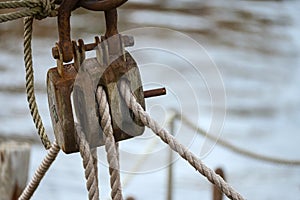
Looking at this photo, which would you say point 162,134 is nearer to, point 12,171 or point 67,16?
point 67,16

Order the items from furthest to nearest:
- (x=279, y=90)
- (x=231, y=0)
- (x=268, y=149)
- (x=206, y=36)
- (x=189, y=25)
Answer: (x=231, y=0) < (x=189, y=25) < (x=206, y=36) < (x=279, y=90) < (x=268, y=149)

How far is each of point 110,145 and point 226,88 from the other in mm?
3240

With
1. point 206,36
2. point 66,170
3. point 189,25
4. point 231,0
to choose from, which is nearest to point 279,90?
point 206,36

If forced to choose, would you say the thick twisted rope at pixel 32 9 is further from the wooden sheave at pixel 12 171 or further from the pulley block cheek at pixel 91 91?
the wooden sheave at pixel 12 171

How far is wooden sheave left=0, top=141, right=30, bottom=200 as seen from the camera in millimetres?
1658

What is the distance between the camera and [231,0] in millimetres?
6059

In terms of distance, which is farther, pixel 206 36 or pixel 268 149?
pixel 206 36

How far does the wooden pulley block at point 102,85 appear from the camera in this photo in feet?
2.29

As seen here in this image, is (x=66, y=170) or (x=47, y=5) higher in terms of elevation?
(x=47, y=5)

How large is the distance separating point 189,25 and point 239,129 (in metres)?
1.83

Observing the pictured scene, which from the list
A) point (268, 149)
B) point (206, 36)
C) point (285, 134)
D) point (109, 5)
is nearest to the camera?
point (109, 5)

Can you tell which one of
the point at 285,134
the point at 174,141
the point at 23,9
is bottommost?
the point at 285,134

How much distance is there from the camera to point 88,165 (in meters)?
0.69

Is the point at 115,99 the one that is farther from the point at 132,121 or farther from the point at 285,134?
the point at 285,134
